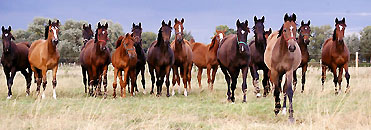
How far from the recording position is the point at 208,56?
1496cm

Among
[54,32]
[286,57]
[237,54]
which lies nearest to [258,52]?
[237,54]

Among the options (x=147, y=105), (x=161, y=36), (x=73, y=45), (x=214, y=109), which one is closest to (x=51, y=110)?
(x=147, y=105)

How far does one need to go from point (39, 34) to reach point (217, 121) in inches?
2219

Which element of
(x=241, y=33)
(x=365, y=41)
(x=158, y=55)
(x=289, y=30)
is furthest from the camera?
(x=365, y=41)

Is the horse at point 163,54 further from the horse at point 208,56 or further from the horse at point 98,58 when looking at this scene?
the horse at point 208,56

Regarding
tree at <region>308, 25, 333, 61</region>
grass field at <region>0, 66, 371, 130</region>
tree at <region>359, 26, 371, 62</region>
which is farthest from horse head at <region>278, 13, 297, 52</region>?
tree at <region>308, 25, 333, 61</region>

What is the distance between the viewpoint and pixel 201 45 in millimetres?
16812

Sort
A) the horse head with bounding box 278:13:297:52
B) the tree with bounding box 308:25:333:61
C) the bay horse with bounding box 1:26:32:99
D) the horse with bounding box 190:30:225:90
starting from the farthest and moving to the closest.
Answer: the tree with bounding box 308:25:333:61 → the horse with bounding box 190:30:225:90 → the bay horse with bounding box 1:26:32:99 → the horse head with bounding box 278:13:297:52

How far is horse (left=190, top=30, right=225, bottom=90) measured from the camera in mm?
14453

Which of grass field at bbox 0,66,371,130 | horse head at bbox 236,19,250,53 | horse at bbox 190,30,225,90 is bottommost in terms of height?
grass field at bbox 0,66,371,130

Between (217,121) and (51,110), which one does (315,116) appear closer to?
(217,121)

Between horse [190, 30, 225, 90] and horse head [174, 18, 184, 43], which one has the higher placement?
horse head [174, 18, 184, 43]

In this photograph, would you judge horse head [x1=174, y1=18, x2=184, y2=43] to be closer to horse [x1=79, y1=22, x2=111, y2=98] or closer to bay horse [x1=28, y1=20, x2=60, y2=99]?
horse [x1=79, y1=22, x2=111, y2=98]

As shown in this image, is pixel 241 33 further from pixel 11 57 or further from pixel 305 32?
pixel 11 57
